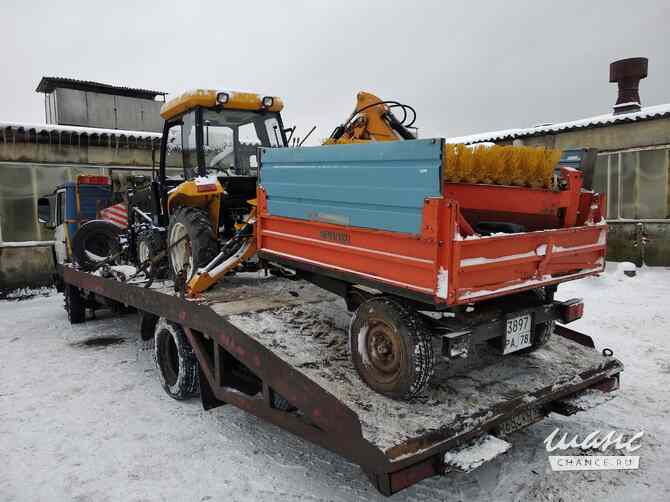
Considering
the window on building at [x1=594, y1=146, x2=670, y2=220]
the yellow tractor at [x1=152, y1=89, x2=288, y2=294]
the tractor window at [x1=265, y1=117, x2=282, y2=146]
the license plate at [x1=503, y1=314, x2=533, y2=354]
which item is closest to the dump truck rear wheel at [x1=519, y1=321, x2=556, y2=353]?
the license plate at [x1=503, y1=314, x2=533, y2=354]

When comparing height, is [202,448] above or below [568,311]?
below

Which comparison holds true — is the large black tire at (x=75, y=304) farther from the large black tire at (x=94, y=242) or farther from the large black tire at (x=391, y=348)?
the large black tire at (x=391, y=348)

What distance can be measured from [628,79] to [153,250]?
10.9 meters

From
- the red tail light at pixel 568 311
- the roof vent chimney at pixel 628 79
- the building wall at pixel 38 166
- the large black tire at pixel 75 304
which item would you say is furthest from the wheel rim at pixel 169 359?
the roof vent chimney at pixel 628 79

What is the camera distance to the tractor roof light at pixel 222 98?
4.83m

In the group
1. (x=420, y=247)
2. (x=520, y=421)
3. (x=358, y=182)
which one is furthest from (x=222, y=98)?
(x=520, y=421)

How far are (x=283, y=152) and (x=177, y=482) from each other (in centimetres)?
234

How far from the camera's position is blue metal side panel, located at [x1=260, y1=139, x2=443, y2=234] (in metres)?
2.60

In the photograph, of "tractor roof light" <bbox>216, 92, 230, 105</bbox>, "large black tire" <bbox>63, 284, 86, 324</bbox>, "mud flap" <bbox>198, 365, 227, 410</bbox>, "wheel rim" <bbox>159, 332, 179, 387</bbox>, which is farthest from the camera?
"large black tire" <bbox>63, 284, 86, 324</bbox>

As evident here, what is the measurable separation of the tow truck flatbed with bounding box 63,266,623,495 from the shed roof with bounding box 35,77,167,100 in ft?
44.6

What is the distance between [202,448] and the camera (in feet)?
11.8

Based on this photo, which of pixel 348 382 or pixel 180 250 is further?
pixel 180 250

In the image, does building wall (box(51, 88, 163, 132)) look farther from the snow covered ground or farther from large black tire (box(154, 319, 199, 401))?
large black tire (box(154, 319, 199, 401))

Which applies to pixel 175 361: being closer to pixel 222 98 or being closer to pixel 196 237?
pixel 196 237
